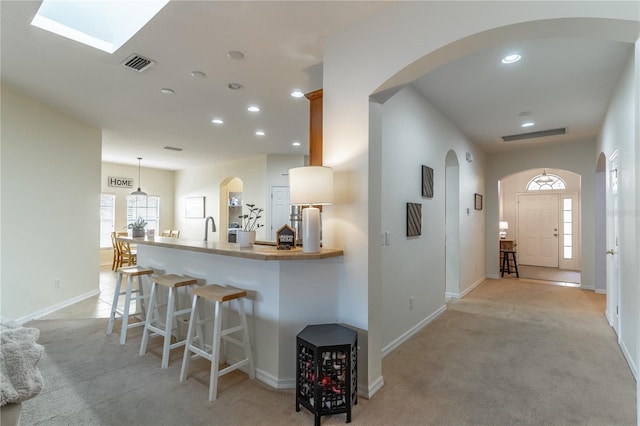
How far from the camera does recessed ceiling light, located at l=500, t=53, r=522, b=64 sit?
2.77m

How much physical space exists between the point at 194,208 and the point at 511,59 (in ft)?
27.2

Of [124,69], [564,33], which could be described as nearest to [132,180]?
[124,69]

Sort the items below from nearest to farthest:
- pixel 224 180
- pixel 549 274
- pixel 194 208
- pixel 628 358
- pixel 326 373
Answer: pixel 326 373, pixel 628 358, pixel 549 274, pixel 224 180, pixel 194 208

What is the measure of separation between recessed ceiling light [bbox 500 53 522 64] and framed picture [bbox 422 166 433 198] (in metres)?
1.29

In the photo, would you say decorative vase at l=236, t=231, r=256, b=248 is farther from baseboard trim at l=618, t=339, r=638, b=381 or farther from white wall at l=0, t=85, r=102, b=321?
baseboard trim at l=618, t=339, r=638, b=381

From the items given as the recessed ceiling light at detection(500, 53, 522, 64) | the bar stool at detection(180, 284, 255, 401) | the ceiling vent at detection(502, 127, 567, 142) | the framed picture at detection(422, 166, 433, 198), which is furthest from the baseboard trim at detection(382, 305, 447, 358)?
the ceiling vent at detection(502, 127, 567, 142)

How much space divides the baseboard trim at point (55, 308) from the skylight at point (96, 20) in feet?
9.68

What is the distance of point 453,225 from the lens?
15.9 ft

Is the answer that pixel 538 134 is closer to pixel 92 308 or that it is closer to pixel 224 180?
pixel 224 180

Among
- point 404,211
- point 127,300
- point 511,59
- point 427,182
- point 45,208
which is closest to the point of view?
point 511,59

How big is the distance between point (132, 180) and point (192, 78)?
267 inches

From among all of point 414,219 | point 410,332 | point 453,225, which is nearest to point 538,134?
point 453,225

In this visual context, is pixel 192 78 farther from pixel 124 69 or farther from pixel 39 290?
pixel 39 290

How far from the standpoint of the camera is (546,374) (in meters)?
2.48
